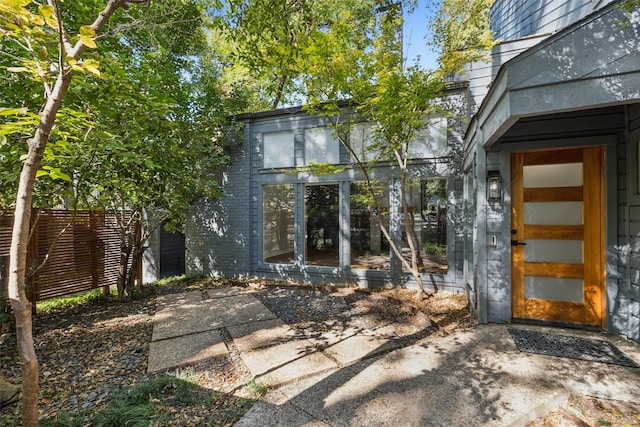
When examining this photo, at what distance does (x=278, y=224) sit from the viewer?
6605 mm

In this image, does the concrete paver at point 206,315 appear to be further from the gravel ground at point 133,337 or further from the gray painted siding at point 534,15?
the gray painted siding at point 534,15

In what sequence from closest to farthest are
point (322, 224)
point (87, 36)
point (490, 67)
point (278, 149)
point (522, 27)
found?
point (87, 36)
point (490, 67)
point (522, 27)
point (322, 224)
point (278, 149)

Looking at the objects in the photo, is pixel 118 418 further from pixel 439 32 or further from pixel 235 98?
pixel 439 32

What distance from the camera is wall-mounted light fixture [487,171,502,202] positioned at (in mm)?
3500

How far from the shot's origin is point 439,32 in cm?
983

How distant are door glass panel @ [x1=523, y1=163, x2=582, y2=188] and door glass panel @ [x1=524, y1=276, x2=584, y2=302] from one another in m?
1.09

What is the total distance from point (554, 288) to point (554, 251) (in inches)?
16.7

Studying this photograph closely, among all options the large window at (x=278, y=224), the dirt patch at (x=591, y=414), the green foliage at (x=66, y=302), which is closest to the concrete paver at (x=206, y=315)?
the large window at (x=278, y=224)

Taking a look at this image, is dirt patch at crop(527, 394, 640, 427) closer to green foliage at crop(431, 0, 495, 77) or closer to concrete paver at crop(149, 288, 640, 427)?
concrete paver at crop(149, 288, 640, 427)

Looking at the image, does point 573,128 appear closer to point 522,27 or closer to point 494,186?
point 494,186

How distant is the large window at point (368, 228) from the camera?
18.7 feet

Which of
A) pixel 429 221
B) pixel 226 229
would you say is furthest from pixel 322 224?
pixel 226 229

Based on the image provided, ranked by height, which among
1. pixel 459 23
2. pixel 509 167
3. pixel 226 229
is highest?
pixel 459 23

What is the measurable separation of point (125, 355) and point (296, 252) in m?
3.67
